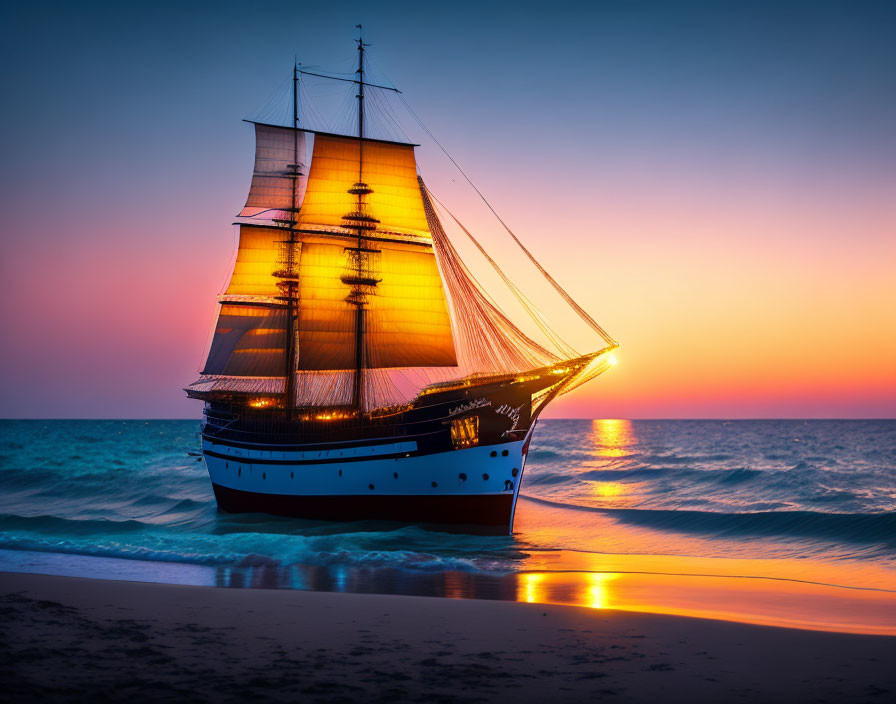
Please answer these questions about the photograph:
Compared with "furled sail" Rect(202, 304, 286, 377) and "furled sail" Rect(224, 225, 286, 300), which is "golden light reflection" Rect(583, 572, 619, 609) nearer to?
"furled sail" Rect(202, 304, 286, 377)

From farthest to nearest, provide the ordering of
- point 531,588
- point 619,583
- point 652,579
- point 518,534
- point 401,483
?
point 401,483, point 518,534, point 652,579, point 619,583, point 531,588

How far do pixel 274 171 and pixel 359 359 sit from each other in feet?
62.0

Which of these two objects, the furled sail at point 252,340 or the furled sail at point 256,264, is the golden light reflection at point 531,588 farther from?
the furled sail at point 256,264

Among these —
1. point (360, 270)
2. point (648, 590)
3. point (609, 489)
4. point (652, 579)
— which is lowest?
point (609, 489)

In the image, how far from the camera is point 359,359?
40031mm

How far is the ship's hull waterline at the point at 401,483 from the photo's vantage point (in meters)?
28.6

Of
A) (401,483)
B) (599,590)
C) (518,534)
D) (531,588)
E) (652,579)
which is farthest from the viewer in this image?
(401,483)

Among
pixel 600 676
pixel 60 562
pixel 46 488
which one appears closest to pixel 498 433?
pixel 60 562

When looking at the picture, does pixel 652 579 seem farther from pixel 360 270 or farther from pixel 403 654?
pixel 360 270

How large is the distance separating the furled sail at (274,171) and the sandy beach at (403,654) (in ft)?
131

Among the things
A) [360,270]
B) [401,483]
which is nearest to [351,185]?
[360,270]

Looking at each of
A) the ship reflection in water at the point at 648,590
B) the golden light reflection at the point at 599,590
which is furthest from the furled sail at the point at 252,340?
the golden light reflection at the point at 599,590

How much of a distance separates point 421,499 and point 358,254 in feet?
55.2

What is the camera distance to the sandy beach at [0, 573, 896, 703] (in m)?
8.20
